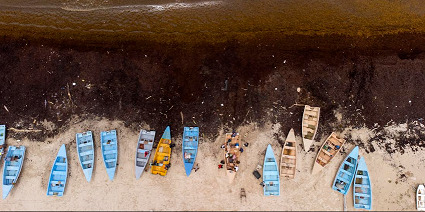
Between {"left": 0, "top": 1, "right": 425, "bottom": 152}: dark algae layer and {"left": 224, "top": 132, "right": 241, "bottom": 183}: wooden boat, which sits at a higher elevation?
{"left": 0, "top": 1, "right": 425, "bottom": 152}: dark algae layer

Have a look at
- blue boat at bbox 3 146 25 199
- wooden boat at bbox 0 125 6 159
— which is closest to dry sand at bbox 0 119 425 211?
blue boat at bbox 3 146 25 199

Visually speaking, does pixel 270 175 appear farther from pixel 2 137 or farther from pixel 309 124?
pixel 2 137

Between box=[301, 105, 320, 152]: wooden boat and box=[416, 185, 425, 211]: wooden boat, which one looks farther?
box=[301, 105, 320, 152]: wooden boat

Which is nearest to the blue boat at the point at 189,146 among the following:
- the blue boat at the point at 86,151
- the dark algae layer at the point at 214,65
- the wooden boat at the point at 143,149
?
the dark algae layer at the point at 214,65

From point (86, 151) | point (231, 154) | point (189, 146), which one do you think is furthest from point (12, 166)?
point (231, 154)

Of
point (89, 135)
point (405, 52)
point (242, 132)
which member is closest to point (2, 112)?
point (89, 135)

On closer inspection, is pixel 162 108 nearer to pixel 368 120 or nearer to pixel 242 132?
pixel 242 132

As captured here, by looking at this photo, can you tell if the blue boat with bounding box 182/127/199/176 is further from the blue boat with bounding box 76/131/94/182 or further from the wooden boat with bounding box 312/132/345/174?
the wooden boat with bounding box 312/132/345/174
